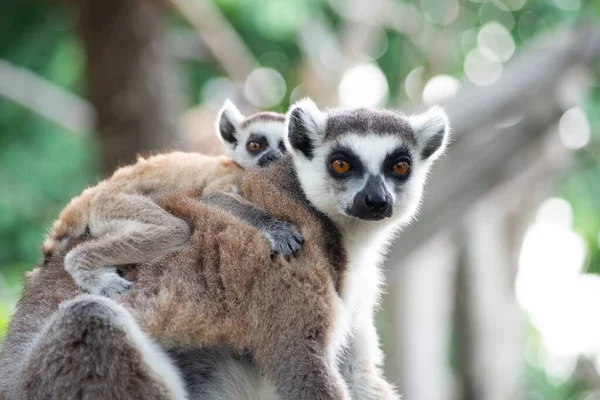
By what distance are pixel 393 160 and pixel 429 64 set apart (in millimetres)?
11410

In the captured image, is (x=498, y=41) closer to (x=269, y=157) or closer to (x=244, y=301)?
(x=269, y=157)

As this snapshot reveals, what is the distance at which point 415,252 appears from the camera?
8953 millimetres

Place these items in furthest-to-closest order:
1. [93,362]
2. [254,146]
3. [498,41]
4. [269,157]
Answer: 1. [498,41]
2. [254,146]
3. [269,157]
4. [93,362]

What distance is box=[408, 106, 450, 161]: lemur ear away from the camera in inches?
193

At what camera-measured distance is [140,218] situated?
447 cm

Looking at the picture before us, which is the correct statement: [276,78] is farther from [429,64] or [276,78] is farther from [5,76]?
[5,76]

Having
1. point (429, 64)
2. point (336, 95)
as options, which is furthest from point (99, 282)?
point (429, 64)

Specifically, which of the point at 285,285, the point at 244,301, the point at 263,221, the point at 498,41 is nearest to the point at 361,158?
the point at 263,221

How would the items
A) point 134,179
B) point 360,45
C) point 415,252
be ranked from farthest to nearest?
point 360,45, point 415,252, point 134,179

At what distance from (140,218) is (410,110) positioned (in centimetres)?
479

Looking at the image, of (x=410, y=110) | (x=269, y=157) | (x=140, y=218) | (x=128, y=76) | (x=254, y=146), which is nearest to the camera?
(x=140, y=218)

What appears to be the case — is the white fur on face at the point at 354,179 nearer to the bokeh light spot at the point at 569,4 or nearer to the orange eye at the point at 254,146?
the orange eye at the point at 254,146

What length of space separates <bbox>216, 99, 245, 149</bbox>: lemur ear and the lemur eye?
198 millimetres

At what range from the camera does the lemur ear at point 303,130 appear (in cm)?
474
